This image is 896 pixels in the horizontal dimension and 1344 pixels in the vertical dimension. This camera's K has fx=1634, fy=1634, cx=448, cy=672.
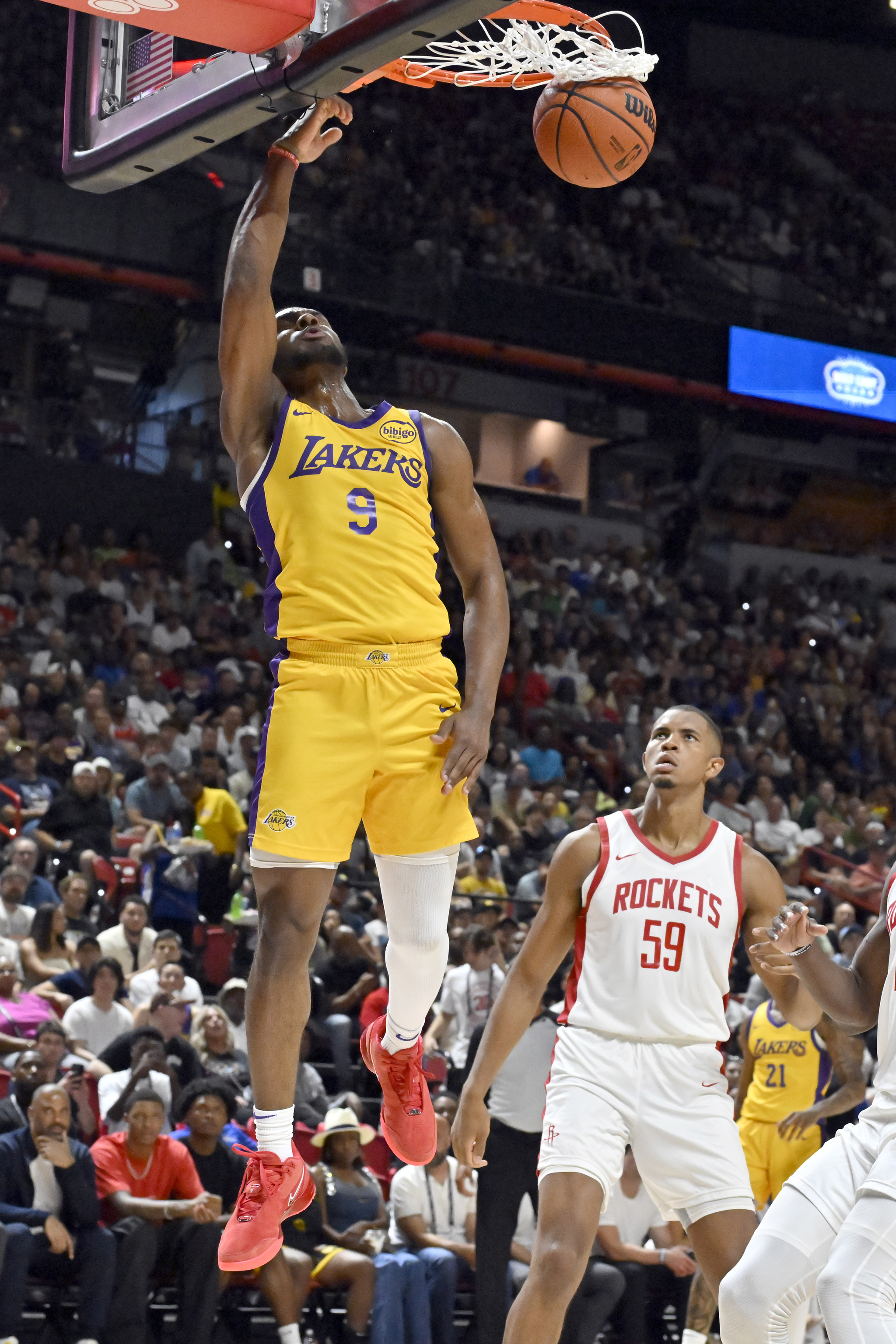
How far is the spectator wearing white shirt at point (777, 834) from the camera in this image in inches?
601

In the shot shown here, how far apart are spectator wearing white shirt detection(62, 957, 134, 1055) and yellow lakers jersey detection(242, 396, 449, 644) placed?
17.1ft

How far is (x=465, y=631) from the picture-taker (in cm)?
469

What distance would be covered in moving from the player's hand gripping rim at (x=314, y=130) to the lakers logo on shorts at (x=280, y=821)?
175cm

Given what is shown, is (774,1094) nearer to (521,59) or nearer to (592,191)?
(521,59)

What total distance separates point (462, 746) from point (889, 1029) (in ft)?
4.45

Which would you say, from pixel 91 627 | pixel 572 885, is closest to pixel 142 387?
pixel 91 627

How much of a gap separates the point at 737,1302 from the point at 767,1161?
5232 millimetres

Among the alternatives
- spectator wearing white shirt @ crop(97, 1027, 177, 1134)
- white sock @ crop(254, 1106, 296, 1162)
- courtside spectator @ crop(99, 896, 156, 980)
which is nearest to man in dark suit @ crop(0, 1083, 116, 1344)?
spectator wearing white shirt @ crop(97, 1027, 177, 1134)

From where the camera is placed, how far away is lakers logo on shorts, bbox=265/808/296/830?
424cm

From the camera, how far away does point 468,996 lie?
1042 centimetres

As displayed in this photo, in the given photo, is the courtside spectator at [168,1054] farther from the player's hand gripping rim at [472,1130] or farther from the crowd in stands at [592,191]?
the crowd in stands at [592,191]

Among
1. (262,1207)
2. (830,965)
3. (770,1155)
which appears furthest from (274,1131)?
(770,1155)

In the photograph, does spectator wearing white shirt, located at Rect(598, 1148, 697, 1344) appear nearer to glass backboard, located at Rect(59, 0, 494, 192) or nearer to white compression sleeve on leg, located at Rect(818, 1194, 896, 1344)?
white compression sleeve on leg, located at Rect(818, 1194, 896, 1344)

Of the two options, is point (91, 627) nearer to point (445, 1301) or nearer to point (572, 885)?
point (445, 1301)
